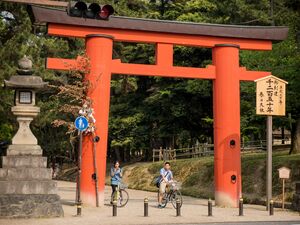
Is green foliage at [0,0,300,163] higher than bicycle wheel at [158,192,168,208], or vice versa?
green foliage at [0,0,300,163]

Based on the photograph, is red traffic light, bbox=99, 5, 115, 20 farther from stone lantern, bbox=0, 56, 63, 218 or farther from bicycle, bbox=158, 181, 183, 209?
bicycle, bbox=158, 181, 183, 209

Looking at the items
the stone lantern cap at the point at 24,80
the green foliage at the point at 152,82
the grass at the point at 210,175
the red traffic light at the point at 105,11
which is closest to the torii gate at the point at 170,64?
the stone lantern cap at the point at 24,80

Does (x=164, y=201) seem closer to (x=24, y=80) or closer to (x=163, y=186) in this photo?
(x=163, y=186)

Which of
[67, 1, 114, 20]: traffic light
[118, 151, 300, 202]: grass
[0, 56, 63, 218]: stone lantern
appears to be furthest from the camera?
[118, 151, 300, 202]: grass

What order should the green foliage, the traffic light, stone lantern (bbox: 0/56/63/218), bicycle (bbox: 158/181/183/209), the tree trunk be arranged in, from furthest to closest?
the green foliage → the tree trunk → bicycle (bbox: 158/181/183/209) → stone lantern (bbox: 0/56/63/218) → the traffic light

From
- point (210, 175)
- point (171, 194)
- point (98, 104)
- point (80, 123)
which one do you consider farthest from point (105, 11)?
point (210, 175)

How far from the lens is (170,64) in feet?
67.1

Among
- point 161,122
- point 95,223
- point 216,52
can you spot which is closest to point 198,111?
point 161,122

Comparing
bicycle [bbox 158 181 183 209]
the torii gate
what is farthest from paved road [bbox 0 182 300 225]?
the torii gate

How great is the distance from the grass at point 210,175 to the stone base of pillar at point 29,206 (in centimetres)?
1081

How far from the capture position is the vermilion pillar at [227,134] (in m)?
20.5

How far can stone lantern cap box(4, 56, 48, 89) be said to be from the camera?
1752cm

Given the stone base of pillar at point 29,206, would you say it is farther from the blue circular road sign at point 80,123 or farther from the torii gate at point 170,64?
the torii gate at point 170,64

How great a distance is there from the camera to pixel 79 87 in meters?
20.8
